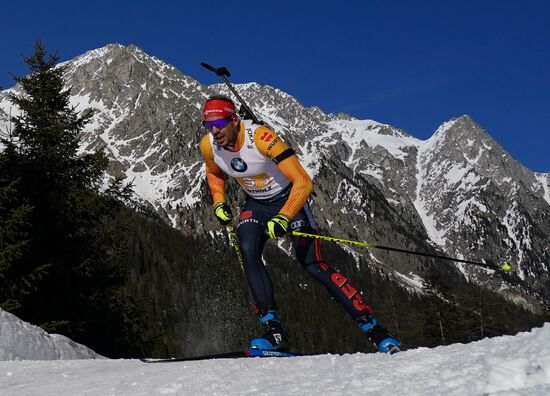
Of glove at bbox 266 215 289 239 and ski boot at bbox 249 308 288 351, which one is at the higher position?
glove at bbox 266 215 289 239

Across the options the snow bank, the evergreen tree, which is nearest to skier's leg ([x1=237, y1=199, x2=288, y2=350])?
the snow bank

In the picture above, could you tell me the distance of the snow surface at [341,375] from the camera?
311 cm

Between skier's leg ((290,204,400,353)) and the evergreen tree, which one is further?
the evergreen tree

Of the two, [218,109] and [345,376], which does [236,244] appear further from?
[345,376]

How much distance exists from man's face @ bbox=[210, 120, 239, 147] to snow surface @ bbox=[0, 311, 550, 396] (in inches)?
98.9

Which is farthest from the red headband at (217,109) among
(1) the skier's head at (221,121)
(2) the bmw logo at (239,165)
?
(2) the bmw logo at (239,165)

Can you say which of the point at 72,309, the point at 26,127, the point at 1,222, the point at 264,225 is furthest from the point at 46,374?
the point at 26,127

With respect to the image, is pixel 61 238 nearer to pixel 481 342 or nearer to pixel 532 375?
pixel 481 342

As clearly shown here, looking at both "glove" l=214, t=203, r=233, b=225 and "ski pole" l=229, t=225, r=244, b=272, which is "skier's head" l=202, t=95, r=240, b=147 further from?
"ski pole" l=229, t=225, r=244, b=272

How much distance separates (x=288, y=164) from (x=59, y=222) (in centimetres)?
1202

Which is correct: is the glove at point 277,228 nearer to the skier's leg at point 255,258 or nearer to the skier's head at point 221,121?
the skier's leg at point 255,258

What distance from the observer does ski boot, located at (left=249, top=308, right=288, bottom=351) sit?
6117mm

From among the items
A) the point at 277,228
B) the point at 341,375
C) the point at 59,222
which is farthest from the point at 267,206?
the point at 59,222

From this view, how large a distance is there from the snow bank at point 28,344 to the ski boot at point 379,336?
5.13m
